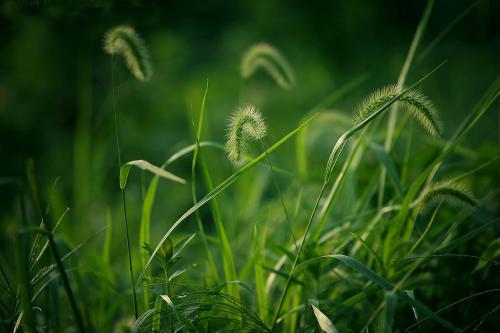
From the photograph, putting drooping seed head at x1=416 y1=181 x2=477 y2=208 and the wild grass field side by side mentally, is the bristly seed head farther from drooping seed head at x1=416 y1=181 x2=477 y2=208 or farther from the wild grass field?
drooping seed head at x1=416 y1=181 x2=477 y2=208

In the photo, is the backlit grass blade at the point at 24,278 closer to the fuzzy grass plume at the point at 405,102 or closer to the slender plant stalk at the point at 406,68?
the fuzzy grass plume at the point at 405,102

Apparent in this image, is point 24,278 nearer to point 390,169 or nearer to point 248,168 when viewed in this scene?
point 248,168

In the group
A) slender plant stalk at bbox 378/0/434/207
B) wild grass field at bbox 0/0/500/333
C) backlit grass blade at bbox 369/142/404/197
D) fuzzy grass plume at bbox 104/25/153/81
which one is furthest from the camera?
slender plant stalk at bbox 378/0/434/207

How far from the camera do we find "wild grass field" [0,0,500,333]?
4.31 ft

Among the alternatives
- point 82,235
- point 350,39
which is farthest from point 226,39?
point 82,235

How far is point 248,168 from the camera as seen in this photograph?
1.29 metres

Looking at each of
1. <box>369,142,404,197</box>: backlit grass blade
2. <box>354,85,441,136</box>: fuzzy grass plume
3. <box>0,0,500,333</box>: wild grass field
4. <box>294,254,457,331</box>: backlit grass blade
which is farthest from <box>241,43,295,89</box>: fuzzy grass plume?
<box>294,254,457,331</box>: backlit grass blade

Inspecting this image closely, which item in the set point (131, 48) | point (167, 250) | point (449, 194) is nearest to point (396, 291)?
point (449, 194)

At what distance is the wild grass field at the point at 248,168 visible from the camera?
131 cm

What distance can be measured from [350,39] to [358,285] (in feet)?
14.6

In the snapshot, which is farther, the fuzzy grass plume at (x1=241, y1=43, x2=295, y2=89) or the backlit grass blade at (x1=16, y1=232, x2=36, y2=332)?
the fuzzy grass plume at (x1=241, y1=43, x2=295, y2=89)

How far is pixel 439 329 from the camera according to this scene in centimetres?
167

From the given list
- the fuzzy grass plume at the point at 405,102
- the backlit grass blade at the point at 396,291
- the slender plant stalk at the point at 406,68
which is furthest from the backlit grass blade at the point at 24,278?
the slender plant stalk at the point at 406,68

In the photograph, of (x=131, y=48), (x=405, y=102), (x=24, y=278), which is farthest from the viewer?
(x=131, y=48)
